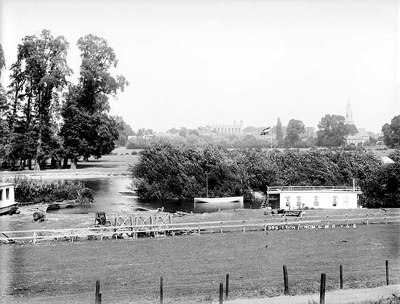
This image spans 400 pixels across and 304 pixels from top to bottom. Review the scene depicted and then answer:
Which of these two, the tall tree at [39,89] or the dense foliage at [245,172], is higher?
the tall tree at [39,89]

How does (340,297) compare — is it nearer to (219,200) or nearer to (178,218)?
(178,218)

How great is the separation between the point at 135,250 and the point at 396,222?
24523mm

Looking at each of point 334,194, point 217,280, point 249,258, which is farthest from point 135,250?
point 334,194

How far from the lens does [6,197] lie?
5628 cm

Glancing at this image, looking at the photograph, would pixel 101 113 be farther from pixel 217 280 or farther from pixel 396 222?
pixel 217 280

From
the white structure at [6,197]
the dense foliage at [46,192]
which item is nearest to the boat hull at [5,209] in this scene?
the white structure at [6,197]

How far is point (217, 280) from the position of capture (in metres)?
29.5

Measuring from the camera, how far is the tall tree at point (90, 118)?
294 feet

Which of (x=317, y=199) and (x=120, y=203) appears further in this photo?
(x=120, y=203)

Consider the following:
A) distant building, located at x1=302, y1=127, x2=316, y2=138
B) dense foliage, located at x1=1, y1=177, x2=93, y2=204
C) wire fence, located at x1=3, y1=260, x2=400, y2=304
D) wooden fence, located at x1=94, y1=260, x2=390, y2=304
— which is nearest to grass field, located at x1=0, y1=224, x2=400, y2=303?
wire fence, located at x1=3, y1=260, x2=400, y2=304

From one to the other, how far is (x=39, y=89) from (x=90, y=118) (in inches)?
334

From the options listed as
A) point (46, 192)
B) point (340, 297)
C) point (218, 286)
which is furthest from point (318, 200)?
point (340, 297)

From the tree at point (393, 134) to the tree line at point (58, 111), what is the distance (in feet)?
157

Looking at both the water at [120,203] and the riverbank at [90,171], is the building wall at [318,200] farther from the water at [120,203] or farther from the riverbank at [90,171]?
the riverbank at [90,171]
